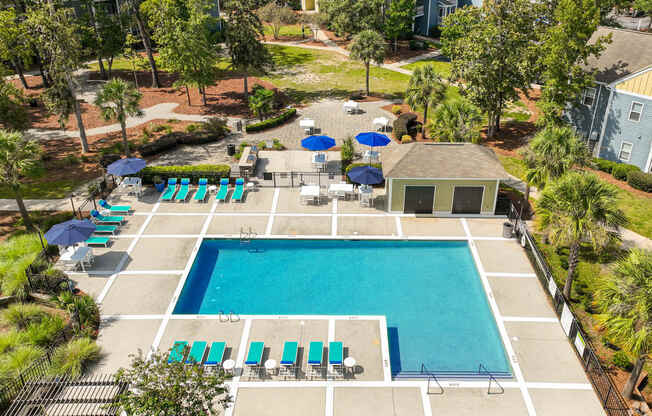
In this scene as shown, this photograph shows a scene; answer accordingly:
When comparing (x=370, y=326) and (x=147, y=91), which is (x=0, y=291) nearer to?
(x=370, y=326)

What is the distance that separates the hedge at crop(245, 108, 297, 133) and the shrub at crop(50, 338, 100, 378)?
24.8m

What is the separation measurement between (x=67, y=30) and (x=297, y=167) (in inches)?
732

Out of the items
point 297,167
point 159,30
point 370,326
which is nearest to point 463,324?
point 370,326

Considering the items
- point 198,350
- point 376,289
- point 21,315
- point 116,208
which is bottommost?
point 376,289

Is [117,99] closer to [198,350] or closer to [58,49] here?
[58,49]

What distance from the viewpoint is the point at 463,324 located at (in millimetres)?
22906

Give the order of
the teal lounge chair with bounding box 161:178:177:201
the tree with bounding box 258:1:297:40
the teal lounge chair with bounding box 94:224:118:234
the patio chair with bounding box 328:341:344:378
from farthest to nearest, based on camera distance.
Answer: the tree with bounding box 258:1:297:40
the teal lounge chair with bounding box 161:178:177:201
the teal lounge chair with bounding box 94:224:118:234
the patio chair with bounding box 328:341:344:378

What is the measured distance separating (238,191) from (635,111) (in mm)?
27749

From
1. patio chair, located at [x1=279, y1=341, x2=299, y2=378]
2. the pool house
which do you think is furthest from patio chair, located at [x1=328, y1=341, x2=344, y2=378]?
the pool house

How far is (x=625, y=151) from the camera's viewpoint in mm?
35656

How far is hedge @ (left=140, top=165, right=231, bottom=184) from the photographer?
34.1 metres

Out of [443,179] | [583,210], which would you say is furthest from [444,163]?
[583,210]

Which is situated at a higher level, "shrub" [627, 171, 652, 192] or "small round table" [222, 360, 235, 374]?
"shrub" [627, 171, 652, 192]

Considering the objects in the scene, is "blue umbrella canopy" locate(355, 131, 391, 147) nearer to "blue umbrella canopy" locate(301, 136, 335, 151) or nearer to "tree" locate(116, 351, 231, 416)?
"blue umbrella canopy" locate(301, 136, 335, 151)
